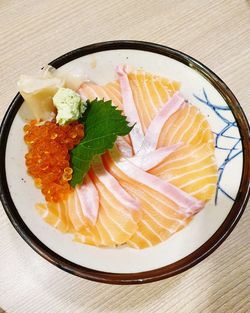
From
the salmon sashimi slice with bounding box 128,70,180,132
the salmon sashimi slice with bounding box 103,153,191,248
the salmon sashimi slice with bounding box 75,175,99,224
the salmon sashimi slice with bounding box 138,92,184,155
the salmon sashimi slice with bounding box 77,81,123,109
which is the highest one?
the salmon sashimi slice with bounding box 77,81,123,109

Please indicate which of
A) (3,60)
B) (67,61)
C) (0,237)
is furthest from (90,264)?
(3,60)

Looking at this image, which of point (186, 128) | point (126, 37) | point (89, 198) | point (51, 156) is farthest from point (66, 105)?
point (126, 37)

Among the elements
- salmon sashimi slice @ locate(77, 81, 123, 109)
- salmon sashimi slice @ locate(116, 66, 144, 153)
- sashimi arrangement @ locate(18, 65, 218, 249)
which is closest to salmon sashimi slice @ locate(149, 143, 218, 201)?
sashimi arrangement @ locate(18, 65, 218, 249)

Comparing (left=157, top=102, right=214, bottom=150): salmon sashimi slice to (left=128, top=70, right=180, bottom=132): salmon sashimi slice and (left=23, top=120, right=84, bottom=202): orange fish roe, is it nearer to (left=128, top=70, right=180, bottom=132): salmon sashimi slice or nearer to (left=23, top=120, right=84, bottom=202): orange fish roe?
(left=128, top=70, right=180, bottom=132): salmon sashimi slice

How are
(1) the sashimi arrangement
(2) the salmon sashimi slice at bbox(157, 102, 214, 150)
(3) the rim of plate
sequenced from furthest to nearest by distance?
(2) the salmon sashimi slice at bbox(157, 102, 214, 150) < (1) the sashimi arrangement < (3) the rim of plate

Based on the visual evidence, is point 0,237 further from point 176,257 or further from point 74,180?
point 176,257

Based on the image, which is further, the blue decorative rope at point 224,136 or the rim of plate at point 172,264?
the blue decorative rope at point 224,136

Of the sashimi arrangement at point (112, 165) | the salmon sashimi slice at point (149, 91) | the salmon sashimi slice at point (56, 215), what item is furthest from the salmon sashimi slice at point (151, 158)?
the salmon sashimi slice at point (56, 215)

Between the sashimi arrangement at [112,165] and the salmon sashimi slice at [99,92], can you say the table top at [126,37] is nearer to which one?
the sashimi arrangement at [112,165]
